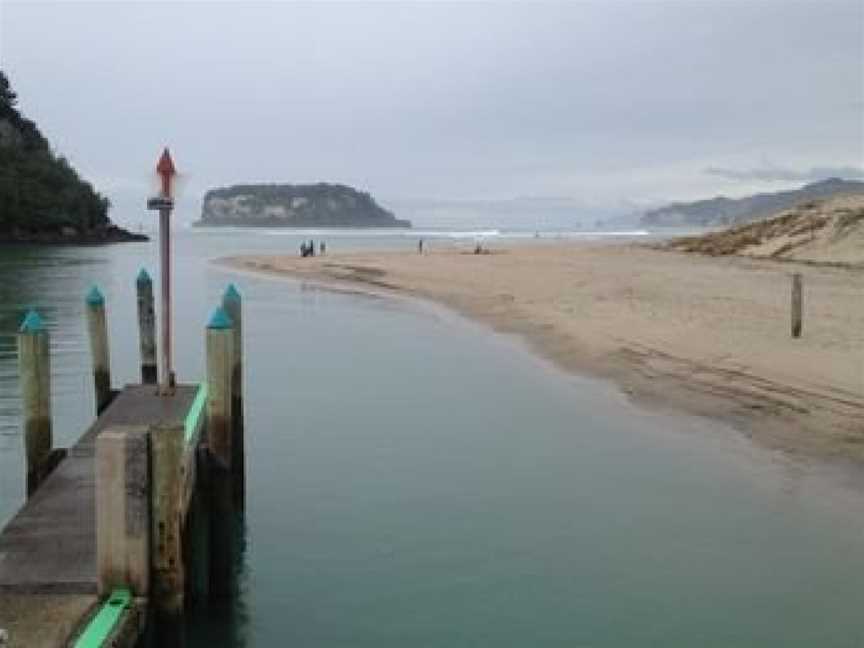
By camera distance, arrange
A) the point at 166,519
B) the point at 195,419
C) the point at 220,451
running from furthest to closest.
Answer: the point at 195,419, the point at 220,451, the point at 166,519

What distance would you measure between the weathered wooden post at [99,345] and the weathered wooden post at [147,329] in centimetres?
52

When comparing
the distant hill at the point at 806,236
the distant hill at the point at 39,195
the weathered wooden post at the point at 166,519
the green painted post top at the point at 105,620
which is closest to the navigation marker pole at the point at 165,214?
the weathered wooden post at the point at 166,519

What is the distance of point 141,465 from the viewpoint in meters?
6.66

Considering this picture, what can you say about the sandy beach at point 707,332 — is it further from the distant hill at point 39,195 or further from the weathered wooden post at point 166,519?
the distant hill at point 39,195

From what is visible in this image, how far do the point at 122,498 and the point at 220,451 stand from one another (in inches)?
145

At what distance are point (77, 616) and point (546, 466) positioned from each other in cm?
868

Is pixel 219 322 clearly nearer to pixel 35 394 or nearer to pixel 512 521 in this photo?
pixel 35 394

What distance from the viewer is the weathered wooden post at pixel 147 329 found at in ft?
49.2

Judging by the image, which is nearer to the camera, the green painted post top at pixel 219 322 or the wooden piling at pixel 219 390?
the wooden piling at pixel 219 390

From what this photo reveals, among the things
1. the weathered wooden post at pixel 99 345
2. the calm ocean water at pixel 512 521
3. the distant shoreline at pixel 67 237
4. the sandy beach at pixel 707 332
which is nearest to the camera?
the calm ocean water at pixel 512 521

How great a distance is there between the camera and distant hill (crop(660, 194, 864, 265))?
4662 centimetres

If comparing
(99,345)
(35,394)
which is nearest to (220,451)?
(35,394)

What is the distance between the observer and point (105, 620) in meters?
6.62

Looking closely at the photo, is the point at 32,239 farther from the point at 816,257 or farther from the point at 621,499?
the point at 621,499
